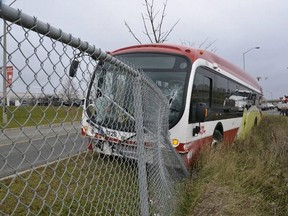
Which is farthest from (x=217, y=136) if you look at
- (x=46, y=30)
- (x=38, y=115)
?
(x=46, y=30)

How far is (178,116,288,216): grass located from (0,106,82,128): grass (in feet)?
10.4

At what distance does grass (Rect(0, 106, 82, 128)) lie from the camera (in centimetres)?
157

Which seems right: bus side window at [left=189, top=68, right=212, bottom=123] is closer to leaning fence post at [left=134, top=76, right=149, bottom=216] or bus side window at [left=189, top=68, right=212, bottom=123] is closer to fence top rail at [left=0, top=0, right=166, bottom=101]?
leaning fence post at [left=134, top=76, right=149, bottom=216]

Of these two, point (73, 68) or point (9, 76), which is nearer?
point (9, 76)

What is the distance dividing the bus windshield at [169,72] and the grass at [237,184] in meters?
1.26

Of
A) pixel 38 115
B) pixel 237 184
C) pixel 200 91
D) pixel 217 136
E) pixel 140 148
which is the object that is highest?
pixel 200 91

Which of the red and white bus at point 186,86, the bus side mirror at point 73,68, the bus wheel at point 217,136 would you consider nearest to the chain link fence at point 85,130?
the bus side mirror at point 73,68

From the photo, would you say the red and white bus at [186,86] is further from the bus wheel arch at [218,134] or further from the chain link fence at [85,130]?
the chain link fence at [85,130]

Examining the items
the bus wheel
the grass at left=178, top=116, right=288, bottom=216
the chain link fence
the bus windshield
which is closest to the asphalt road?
the chain link fence

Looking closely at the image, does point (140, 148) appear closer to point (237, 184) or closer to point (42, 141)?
point (42, 141)

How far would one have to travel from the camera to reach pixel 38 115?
1.88 metres

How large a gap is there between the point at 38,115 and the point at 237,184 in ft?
15.6

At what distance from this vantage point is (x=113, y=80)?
308 centimetres

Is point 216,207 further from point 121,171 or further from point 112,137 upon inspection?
point 112,137
